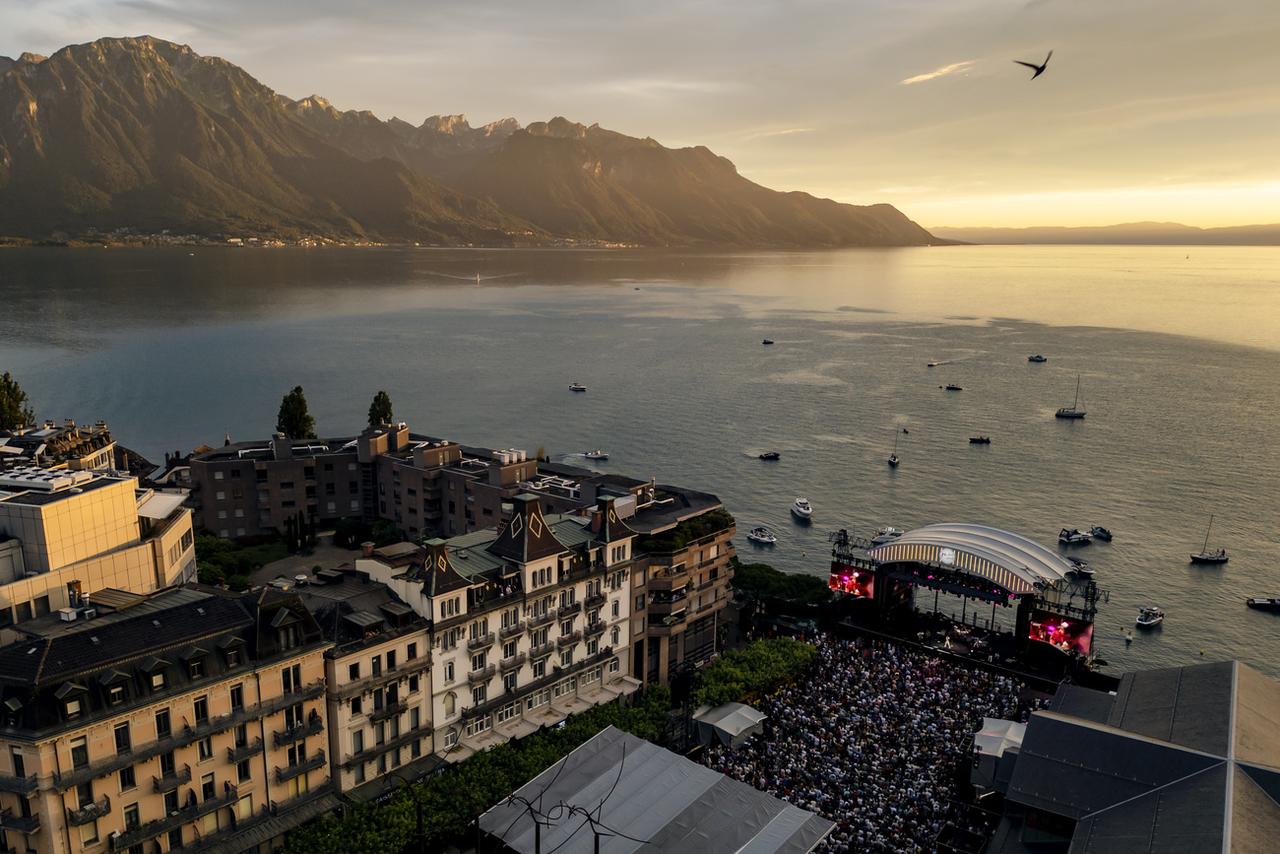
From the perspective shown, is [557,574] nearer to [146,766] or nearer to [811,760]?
[811,760]

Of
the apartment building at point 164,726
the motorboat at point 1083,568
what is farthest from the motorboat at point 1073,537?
the apartment building at point 164,726

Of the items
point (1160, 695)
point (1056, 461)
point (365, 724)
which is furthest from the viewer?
point (1056, 461)

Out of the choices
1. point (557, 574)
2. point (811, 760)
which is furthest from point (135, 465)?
point (811, 760)

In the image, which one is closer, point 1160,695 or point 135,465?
point 1160,695

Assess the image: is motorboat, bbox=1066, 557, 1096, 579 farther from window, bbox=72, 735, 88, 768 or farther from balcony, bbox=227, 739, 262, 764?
window, bbox=72, 735, 88, 768

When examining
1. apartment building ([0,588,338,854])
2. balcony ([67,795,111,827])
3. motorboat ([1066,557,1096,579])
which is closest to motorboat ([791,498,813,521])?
motorboat ([1066,557,1096,579])

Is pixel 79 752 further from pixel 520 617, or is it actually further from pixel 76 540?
pixel 520 617

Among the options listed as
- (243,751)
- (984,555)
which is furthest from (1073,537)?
(243,751)
